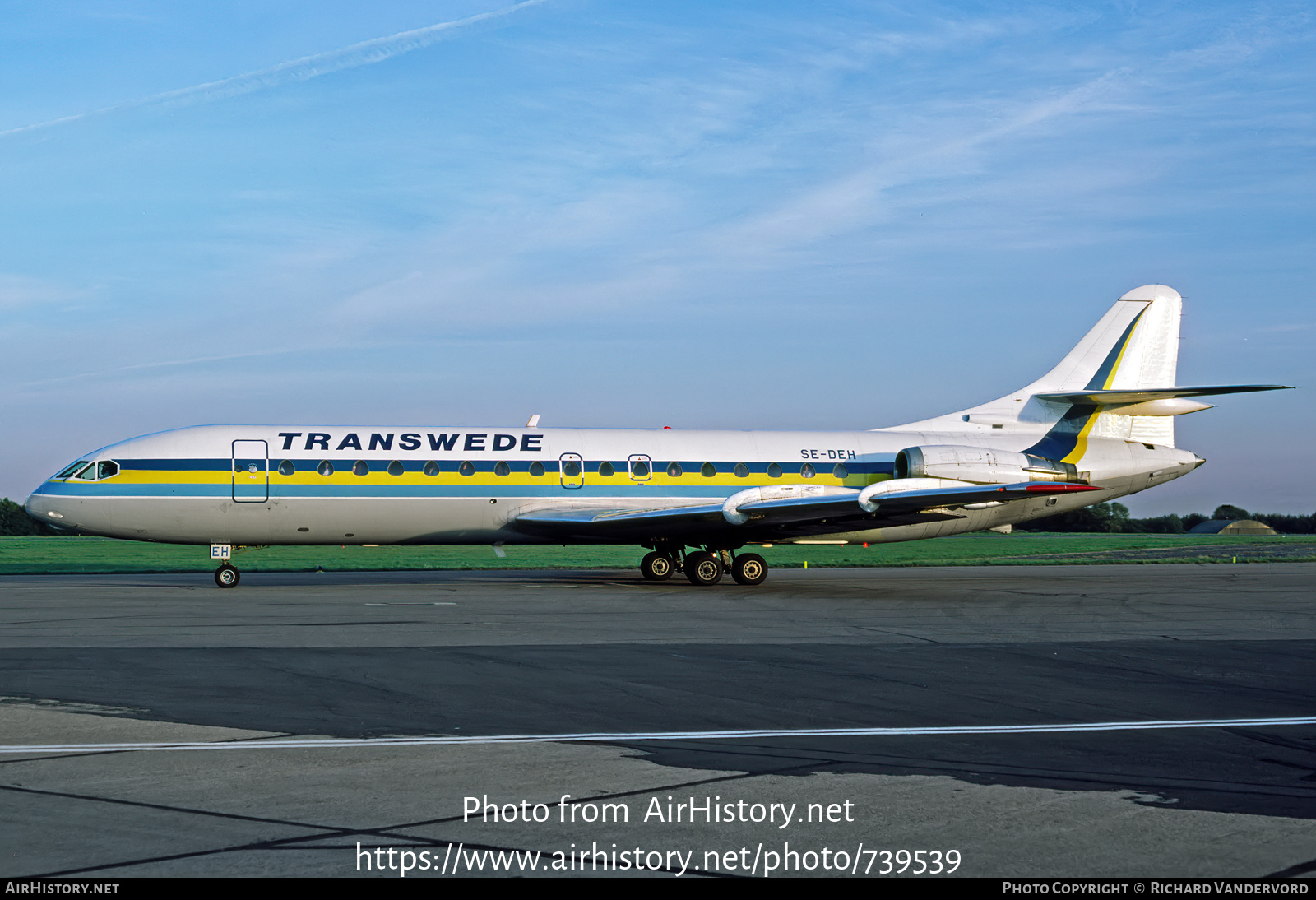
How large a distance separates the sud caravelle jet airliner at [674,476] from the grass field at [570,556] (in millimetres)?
5113

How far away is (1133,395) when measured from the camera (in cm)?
3030

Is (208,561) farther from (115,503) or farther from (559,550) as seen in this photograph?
(115,503)

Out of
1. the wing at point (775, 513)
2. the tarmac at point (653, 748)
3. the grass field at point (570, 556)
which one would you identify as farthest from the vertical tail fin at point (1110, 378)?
the tarmac at point (653, 748)

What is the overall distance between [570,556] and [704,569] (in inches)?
679

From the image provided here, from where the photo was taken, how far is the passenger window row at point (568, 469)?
1062 inches

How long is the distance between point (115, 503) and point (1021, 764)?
77.9 ft

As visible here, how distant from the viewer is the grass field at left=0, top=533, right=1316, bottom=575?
127 feet

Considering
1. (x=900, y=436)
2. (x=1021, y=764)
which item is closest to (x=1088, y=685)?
(x=1021, y=764)

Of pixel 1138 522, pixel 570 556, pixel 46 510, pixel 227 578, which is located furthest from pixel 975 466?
pixel 1138 522

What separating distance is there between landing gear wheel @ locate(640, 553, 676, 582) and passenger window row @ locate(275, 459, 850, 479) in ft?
8.75

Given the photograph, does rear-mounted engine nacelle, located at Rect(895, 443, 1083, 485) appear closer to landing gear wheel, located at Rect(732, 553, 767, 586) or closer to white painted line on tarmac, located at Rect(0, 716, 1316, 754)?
landing gear wheel, located at Rect(732, 553, 767, 586)

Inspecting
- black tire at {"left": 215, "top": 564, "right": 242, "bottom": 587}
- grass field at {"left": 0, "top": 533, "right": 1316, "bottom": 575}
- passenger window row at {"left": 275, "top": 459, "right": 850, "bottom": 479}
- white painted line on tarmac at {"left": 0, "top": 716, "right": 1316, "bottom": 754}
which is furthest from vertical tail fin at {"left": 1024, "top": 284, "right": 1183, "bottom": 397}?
white painted line on tarmac at {"left": 0, "top": 716, "right": 1316, "bottom": 754}

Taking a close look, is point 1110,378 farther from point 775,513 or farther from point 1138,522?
point 1138,522

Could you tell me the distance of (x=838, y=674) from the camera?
12.1 m
